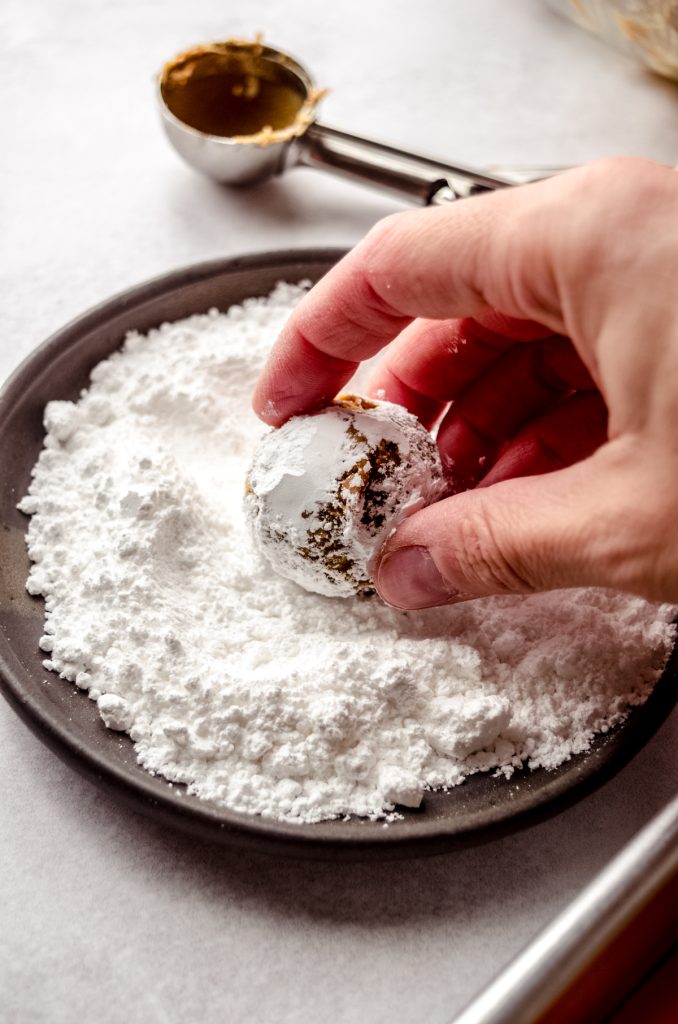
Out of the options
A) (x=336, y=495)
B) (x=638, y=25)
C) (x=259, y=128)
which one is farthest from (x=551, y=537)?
(x=638, y=25)

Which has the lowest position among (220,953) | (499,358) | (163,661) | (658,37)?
(220,953)

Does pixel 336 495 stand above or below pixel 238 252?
above

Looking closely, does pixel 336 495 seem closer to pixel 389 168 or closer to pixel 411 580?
pixel 411 580

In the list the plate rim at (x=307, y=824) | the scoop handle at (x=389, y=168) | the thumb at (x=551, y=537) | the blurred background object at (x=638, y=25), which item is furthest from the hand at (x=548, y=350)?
the blurred background object at (x=638, y=25)

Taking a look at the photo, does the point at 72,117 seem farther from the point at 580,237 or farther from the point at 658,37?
the point at 580,237

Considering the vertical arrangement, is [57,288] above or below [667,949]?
below

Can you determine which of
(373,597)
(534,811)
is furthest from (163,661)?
(534,811)

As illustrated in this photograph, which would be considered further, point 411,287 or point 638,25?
point 638,25
